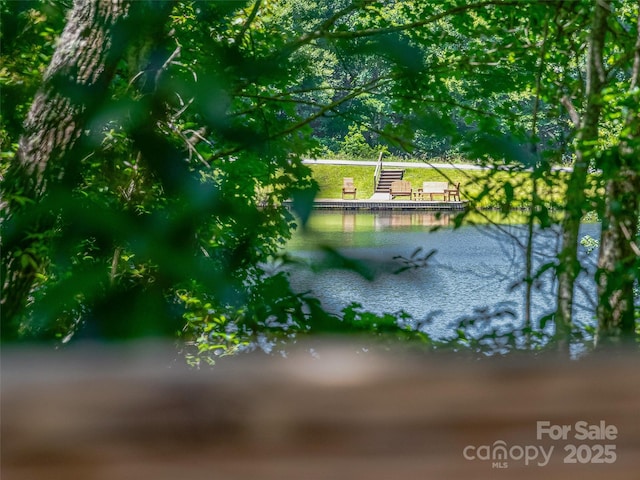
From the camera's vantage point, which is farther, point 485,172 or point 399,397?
point 485,172

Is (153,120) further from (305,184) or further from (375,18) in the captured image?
(375,18)

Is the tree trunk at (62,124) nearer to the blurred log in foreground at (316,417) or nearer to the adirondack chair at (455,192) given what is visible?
the blurred log in foreground at (316,417)

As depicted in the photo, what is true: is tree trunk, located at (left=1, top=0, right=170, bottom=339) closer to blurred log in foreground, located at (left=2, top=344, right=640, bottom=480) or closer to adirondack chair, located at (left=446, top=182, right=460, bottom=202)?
blurred log in foreground, located at (left=2, top=344, right=640, bottom=480)

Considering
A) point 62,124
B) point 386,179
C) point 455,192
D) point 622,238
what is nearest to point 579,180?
point 622,238

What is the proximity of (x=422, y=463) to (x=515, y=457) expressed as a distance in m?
0.05

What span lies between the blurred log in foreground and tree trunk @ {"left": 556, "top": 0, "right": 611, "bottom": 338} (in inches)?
49.5

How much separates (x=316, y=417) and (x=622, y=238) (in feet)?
5.56

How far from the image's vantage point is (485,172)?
1.78 m

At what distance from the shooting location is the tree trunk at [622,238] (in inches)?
65.6

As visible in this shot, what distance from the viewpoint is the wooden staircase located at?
895cm

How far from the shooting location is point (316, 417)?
386mm

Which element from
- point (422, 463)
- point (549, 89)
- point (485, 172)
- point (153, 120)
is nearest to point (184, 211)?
point (153, 120)

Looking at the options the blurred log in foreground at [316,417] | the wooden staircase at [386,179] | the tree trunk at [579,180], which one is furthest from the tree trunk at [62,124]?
the wooden staircase at [386,179]

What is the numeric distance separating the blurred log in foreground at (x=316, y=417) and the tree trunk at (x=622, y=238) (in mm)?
1300
